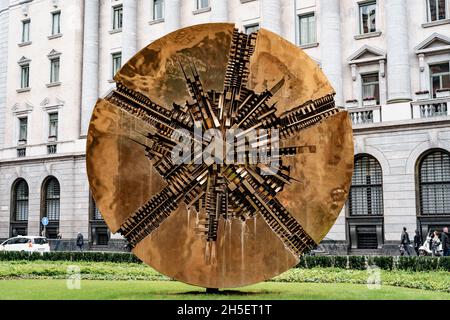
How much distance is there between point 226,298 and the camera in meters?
11.1

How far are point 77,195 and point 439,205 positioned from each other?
24.7 meters

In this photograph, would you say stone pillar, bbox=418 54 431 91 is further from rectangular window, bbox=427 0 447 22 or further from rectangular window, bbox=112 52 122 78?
rectangular window, bbox=112 52 122 78

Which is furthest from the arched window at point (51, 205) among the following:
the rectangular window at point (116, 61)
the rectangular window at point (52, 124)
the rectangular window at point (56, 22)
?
the rectangular window at point (56, 22)

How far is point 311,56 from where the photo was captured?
36.9m

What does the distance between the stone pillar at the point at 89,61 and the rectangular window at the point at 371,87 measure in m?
19.2

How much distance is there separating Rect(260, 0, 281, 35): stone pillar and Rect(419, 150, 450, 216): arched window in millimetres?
11916

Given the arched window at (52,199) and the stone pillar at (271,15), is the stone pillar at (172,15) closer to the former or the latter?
the stone pillar at (271,15)

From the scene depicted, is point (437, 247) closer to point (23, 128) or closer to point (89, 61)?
point (89, 61)

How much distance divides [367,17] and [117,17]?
18.8m

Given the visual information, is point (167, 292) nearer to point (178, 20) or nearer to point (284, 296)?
point (284, 296)

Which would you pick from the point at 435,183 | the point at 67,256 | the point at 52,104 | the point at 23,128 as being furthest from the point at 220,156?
the point at 23,128

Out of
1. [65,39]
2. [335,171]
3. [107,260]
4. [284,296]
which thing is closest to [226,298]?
[284,296]

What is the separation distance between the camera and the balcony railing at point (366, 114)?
33906mm

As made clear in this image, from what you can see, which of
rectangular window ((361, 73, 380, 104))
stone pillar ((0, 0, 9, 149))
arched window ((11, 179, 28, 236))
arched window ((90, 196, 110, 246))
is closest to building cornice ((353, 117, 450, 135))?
rectangular window ((361, 73, 380, 104))
